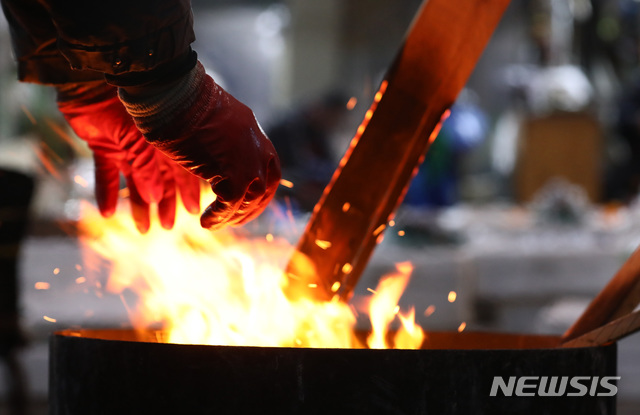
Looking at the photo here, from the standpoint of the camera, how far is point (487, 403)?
3.11 ft

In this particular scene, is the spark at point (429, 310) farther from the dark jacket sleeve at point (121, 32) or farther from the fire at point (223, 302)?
the dark jacket sleeve at point (121, 32)

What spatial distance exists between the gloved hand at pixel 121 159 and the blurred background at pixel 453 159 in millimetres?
476

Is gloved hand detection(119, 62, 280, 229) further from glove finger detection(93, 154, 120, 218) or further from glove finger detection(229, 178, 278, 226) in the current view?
glove finger detection(93, 154, 120, 218)

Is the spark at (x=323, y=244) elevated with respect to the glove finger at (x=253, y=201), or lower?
lower

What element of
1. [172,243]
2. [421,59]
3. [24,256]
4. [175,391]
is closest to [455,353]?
[175,391]

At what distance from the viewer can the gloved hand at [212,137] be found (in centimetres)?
98

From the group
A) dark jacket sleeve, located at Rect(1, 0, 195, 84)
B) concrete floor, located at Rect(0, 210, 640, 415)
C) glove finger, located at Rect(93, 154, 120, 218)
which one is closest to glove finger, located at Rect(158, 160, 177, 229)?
glove finger, located at Rect(93, 154, 120, 218)

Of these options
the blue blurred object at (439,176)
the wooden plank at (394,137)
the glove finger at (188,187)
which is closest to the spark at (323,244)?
the wooden plank at (394,137)

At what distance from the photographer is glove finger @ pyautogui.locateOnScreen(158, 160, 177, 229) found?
4.18 ft

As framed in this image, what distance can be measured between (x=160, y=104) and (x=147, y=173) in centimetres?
30

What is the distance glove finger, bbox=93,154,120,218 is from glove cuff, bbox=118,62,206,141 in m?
0.35

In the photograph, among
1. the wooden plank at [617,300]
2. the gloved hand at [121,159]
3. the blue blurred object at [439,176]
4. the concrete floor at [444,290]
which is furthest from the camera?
the blue blurred object at [439,176]

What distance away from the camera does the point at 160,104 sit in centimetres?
98

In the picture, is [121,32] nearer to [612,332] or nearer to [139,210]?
[139,210]
